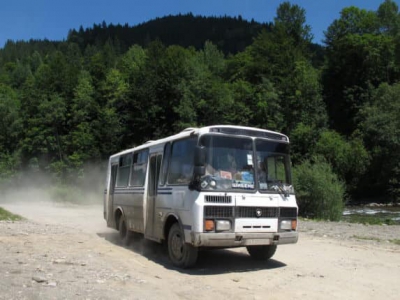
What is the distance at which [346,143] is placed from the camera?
5831cm

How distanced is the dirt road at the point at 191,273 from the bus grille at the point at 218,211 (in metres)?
1.30

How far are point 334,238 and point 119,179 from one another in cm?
856

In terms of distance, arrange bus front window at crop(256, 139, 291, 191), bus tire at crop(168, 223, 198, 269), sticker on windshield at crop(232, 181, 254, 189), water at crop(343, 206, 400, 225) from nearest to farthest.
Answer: sticker on windshield at crop(232, 181, 254, 189)
bus tire at crop(168, 223, 198, 269)
bus front window at crop(256, 139, 291, 191)
water at crop(343, 206, 400, 225)

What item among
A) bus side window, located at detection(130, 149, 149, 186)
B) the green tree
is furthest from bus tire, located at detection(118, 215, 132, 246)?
the green tree

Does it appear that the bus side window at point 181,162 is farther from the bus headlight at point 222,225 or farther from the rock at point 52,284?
the rock at point 52,284

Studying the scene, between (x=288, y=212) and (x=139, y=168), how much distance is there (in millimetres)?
5312

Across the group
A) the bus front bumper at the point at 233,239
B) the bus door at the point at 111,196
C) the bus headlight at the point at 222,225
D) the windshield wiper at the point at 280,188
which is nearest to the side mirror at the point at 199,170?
the bus headlight at the point at 222,225

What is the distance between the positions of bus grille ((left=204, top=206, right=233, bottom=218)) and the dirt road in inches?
51.2

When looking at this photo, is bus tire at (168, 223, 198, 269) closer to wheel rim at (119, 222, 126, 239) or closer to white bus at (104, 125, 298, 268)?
white bus at (104, 125, 298, 268)

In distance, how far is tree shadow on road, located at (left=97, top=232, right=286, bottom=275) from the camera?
10.4 meters

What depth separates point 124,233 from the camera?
1518cm

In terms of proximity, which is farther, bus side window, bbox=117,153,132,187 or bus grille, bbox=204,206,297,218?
bus side window, bbox=117,153,132,187

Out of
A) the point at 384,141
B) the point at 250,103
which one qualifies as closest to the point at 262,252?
the point at 384,141

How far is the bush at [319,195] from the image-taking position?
3169 cm
